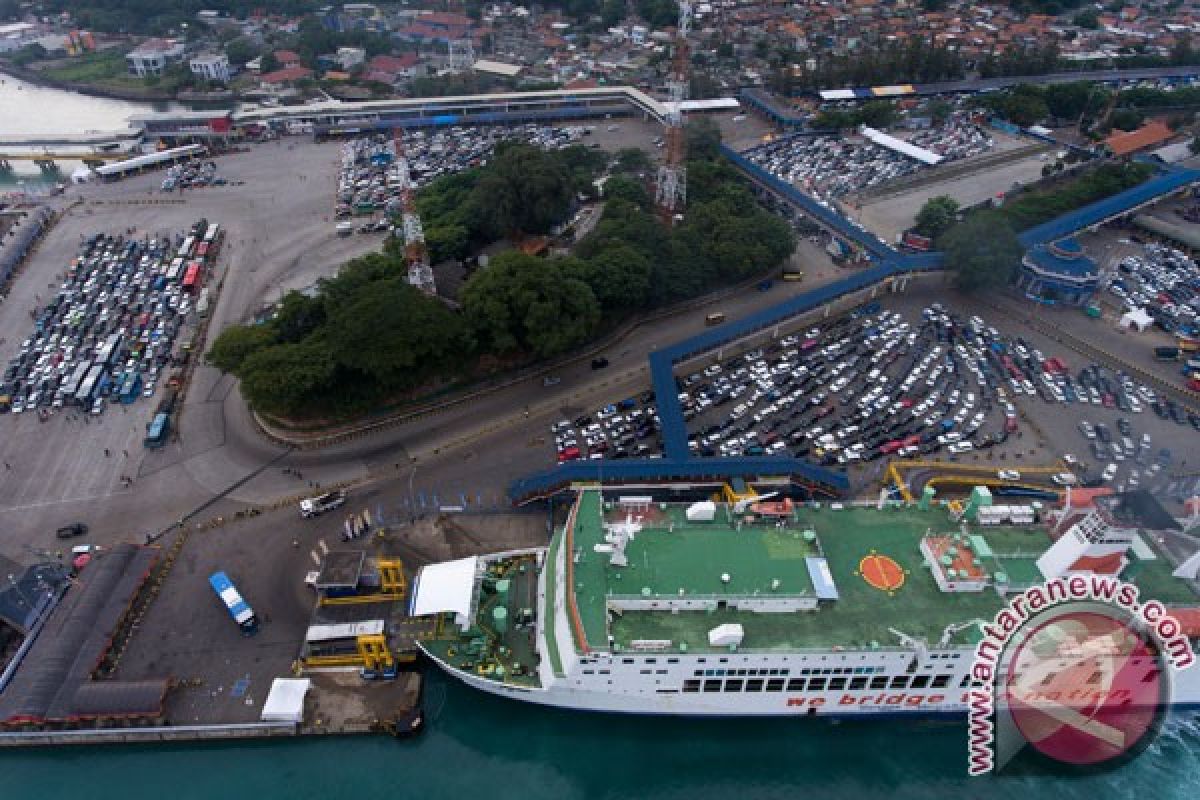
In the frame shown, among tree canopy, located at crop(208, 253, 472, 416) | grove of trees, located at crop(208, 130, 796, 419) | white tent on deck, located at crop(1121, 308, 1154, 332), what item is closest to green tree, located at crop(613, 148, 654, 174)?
grove of trees, located at crop(208, 130, 796, 419)

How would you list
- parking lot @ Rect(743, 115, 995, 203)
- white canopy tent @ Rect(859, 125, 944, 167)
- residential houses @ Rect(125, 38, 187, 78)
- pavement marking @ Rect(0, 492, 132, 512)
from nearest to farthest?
pavement marking @ Rect(0, 492, 132, 512), parking lot @ Rect(743, 115, 995, 203), white canopy tent @ Rect(859, 125, 944, 167), residential houses @ Rect(125, 38, 187, 78)

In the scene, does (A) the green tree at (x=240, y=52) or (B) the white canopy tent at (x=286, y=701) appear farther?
(A) the green tree at (x=240, y=52)

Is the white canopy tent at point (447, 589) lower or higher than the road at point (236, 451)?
higher

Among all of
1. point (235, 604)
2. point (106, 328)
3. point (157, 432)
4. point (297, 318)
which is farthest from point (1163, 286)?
point (106, 328)

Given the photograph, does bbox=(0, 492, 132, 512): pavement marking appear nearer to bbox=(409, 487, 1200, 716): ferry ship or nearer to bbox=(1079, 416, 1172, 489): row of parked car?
bbox=(409, 487, 1200, 716): ferry ship

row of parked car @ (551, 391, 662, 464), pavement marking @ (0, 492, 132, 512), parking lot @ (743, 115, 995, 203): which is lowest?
pavement marking @ (0, 492, 132, 512)

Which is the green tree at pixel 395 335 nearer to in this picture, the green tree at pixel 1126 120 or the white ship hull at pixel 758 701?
the white ship hull at pixel 758 701

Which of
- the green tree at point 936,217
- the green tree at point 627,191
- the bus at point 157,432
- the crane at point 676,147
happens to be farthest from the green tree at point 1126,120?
the bus at point 157,432

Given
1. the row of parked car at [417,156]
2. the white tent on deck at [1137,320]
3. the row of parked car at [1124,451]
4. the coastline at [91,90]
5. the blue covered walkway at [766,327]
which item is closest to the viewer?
the blue covered walkway at [766,327]
